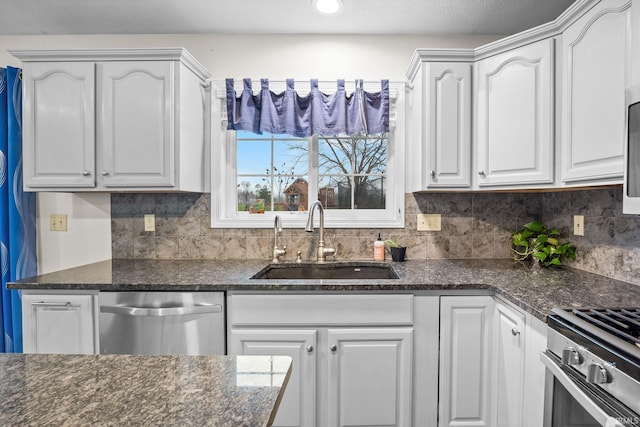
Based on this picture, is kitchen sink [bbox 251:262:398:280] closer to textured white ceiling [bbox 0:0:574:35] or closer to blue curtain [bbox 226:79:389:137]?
blue curtain [bbox 226:79:389:137]

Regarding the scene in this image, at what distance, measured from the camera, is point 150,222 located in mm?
2352

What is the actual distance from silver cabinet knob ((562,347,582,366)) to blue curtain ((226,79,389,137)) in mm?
1566

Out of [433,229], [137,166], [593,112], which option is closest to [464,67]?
[593,112]

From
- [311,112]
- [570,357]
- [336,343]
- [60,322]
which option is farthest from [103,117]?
[570,357]

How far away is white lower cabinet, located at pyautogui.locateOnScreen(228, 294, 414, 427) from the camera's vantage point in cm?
168

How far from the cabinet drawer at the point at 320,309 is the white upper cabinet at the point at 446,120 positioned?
31.2 inches

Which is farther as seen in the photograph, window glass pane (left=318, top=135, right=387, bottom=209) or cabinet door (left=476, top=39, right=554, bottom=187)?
window glass pane (left=318, top=135, right=387, bottom=209)

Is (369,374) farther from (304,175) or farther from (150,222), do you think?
(150,222)

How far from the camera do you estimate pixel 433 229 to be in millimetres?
2346

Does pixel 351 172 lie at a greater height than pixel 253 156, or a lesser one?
lesser

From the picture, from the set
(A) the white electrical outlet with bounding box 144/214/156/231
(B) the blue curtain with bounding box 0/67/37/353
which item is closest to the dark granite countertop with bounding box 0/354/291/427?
(A) the white electrical outlet with bounding box 144/214/156/231

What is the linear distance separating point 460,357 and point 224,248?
157 centimetres

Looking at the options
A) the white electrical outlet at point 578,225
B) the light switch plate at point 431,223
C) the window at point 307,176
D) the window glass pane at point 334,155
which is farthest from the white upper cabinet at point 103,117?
the white electrical outlet at point 578,225

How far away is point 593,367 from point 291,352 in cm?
118
